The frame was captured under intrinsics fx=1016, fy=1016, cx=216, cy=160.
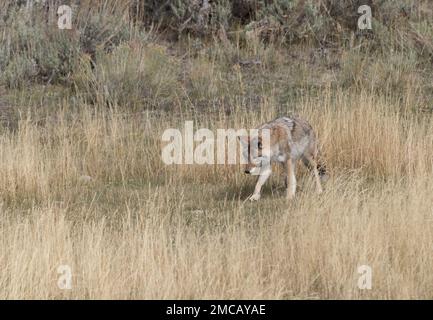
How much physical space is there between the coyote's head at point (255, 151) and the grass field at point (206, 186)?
372 millimetres

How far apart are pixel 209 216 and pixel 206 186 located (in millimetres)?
1406

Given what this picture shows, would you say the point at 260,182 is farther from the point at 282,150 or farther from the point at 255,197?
the point at 282,150

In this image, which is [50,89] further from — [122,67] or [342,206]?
[342,206]

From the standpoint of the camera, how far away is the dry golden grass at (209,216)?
7504mm

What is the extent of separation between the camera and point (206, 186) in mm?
11055

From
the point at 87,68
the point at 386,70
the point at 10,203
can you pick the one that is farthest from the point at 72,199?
the point at 386,70

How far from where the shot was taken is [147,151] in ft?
38.6

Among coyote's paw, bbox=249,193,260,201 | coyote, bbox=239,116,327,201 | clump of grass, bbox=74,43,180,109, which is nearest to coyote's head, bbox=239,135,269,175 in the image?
coyote, bbox=239,116,327,201

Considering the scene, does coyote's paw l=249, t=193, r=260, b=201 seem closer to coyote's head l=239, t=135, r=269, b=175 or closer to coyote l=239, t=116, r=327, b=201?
coyote l=239, t=116, r=327, b=201

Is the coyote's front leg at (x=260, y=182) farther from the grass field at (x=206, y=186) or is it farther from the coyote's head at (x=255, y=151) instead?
the grass field at (x=206, y=186)

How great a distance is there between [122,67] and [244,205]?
5.08 m

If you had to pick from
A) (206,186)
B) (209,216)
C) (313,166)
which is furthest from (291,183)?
(206,186)

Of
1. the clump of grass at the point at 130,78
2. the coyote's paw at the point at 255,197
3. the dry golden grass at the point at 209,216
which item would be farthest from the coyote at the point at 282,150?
the clump of grass at the point at 130,78
